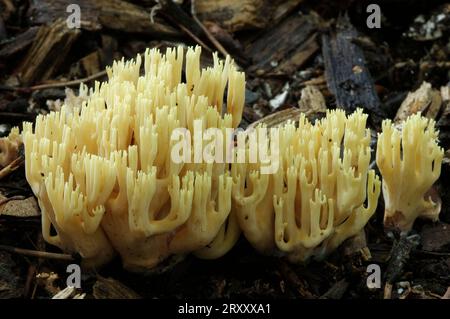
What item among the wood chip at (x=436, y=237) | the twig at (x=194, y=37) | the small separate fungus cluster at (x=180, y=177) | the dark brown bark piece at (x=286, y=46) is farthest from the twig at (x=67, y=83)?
the wood chip at (x=436, y=237)

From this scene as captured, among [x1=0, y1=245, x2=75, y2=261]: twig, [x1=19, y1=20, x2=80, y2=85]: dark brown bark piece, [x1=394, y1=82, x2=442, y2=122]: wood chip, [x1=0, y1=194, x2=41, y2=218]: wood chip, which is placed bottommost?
[x1=0, y1=245, x2=75, y2=261]: twig

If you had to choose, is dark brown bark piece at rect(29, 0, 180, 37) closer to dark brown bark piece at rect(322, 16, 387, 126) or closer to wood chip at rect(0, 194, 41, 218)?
dark brown bark piece at rect(322, 16, 387, 126)

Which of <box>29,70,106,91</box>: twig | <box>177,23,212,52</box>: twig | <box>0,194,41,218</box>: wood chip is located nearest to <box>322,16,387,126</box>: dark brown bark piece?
<box>177,23,212,52</box>: twig

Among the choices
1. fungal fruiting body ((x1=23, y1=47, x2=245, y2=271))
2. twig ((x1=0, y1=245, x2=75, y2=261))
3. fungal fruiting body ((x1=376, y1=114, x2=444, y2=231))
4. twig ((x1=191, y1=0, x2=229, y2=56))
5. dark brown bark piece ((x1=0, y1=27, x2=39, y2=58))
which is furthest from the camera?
twig ((x1=191, y1=0, x2=229, y2=56))

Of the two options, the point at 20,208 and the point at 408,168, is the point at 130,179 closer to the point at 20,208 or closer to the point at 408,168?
the point at 20,208

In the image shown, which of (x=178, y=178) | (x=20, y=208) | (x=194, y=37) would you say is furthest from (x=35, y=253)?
(x=194, y=37)
